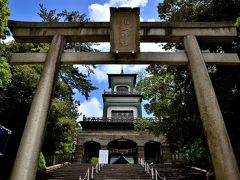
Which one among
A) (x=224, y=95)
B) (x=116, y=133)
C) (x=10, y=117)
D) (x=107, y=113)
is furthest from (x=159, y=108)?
(x=107, y=113)

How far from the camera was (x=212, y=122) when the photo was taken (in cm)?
475

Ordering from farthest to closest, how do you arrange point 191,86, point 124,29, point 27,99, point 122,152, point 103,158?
point 122,152, point 103,158, point 27,99, point 191,86, point 124,29

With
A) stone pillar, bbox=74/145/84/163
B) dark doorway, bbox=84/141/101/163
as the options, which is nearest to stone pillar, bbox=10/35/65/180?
stone pillar, bbox=74/145/84/163

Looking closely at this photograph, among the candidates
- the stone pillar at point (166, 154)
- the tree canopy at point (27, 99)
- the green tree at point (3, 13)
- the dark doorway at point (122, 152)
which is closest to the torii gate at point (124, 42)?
the green tree at point (3, 13)

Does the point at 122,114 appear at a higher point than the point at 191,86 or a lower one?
higher

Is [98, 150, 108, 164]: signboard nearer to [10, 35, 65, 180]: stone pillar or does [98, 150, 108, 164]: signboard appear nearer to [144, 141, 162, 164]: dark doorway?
[144, 141, 162, 164]: dark doorway

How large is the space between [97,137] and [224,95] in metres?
17.9

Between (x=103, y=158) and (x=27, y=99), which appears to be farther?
(x=103, y=158)

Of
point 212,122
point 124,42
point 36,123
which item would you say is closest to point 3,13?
point 124,42

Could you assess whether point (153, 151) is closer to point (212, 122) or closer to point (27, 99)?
point (27, 99)

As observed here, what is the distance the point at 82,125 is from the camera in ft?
87.4

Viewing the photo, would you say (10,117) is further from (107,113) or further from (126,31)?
(107,113)

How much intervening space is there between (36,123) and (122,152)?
25.7 meters

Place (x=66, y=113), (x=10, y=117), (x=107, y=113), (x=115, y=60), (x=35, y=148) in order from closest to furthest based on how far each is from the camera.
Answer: (x=35, y=148) < (x=115, y=60) < (x=10, y=117) < (x=66, y=113) < (x=107, y=113)
